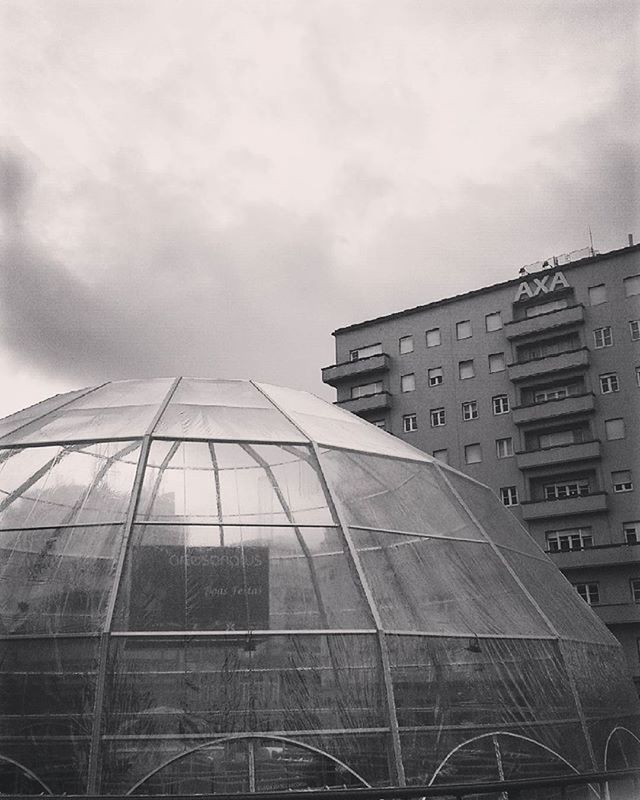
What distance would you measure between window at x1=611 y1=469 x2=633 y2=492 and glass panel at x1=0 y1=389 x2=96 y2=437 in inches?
1302

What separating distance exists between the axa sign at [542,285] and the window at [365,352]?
953 centimetres

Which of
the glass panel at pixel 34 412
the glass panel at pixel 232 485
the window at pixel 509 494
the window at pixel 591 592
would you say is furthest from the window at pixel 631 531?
the glass panel at pixel 34 412

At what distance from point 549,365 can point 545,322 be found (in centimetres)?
259

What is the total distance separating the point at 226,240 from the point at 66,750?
1110cm

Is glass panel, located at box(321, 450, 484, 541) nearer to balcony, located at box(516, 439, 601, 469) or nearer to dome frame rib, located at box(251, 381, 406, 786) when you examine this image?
dome frame rib, located at box(251, 381, 406, 786)

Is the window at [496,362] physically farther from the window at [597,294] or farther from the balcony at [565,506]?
the balcony at [565,506]

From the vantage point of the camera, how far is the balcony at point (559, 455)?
1554 inches

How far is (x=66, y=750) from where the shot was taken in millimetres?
6488

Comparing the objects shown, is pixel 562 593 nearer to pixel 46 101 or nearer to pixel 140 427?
pixel 140 427

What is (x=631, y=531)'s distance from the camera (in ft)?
125

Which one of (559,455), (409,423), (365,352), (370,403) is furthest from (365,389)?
(559,455)

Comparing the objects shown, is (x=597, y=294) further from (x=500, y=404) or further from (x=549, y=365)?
(x=500, y=404)

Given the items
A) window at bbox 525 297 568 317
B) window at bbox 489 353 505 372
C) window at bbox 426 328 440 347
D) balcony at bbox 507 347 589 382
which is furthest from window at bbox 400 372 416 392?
window at bbox 525 297 568 317

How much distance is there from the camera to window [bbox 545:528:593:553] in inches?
1537
